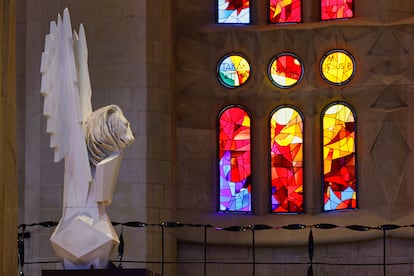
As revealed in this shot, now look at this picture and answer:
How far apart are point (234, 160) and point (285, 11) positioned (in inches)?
96.6

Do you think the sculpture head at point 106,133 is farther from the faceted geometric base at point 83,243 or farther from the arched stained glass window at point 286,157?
the arched stained glass window at point 286,157

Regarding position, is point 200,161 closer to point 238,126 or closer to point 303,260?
point 238,126

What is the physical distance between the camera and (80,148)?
1120 cm

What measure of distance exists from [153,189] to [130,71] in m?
1.73

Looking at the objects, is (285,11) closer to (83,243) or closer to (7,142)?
(83,243)

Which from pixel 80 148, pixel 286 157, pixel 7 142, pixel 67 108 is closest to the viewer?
pixel 7 142

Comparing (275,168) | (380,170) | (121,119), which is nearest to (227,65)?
(275,168)

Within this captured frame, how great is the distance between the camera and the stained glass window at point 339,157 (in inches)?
725

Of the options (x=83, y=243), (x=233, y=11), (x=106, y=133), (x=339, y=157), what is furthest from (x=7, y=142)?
(x=233, y=11)

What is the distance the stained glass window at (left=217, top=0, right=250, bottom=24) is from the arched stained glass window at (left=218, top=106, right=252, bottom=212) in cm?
142

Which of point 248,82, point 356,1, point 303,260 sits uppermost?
point 356,1

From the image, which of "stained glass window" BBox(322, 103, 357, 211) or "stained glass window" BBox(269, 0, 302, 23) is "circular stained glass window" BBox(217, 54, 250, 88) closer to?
"stained glass window" BBox(269, 0, 302, 23)

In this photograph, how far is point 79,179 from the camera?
11156 millimetres

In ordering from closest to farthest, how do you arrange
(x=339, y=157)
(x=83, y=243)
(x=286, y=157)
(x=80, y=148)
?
(x=83, y=243) → (x=80, y=148) → (x=339, y=157) → (x=286, y=157)
